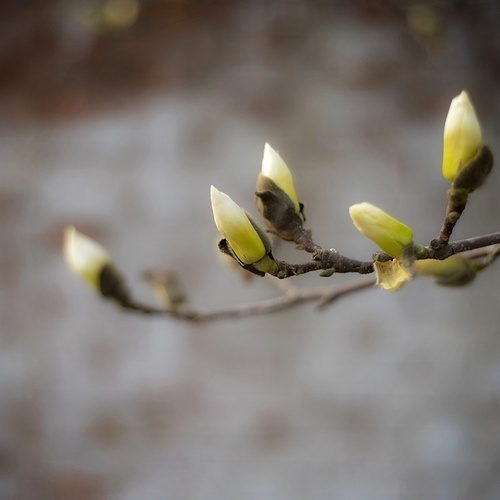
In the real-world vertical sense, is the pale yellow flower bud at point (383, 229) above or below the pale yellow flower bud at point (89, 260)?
below

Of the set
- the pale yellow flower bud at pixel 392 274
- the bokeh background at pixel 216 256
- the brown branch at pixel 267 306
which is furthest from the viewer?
the bokeh background at pixel 216 256

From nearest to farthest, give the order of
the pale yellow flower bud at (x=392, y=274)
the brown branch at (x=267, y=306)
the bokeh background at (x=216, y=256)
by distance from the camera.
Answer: the pale yellow flower bud at (x=392, y=274) < the brown branch at (x=267, y=306) < the bokeh background at (x=216, y=256)

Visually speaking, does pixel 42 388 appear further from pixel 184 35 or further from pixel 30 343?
pixel 184 35

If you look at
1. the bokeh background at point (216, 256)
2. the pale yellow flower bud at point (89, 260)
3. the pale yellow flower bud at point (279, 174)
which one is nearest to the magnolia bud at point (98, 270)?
the pale yellow flower bud at point (89, 260)

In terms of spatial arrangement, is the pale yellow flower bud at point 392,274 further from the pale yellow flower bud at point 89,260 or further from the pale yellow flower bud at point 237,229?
the pale yellow flower bud at point 89,260

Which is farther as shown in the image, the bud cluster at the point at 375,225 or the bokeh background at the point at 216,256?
the bokeh background at the point at 216,256

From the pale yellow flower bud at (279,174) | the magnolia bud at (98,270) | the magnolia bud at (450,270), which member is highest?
the magnolia bud at (98,270)

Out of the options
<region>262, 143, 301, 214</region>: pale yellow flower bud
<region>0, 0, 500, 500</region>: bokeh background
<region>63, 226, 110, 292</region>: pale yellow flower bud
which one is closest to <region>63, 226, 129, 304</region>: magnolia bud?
<region>63, 226, 110, 292</region>: pale yellow flower bud

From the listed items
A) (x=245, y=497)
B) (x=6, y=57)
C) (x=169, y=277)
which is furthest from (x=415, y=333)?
(x=6, y=57)
